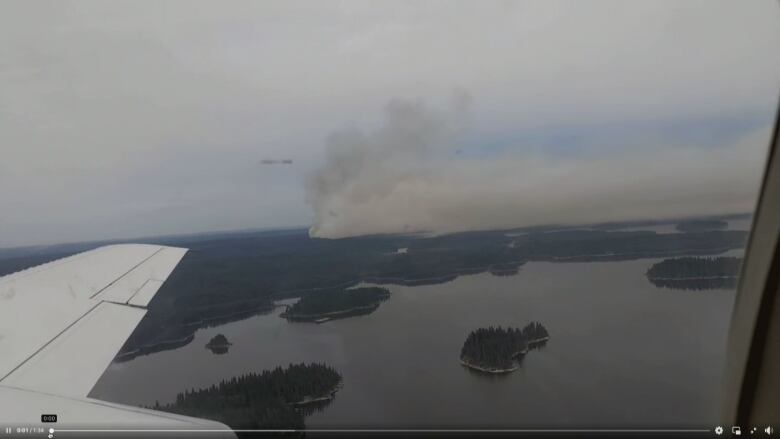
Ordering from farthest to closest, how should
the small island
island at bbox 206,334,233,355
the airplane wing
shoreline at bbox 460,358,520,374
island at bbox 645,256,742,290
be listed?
the small island < island at bbox 206,334,233,355 < shoreline at bbox 460,358,520,374 < island at bbox 645,256,742,290 < the airplane wing

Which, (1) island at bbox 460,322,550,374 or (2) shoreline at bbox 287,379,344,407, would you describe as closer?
(2) shoreline at bbox 287,379,344,407

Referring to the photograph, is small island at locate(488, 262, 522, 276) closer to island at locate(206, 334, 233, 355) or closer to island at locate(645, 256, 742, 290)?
island at locate(645, 256, 742, 290)

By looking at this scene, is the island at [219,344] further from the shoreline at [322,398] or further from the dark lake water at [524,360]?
the shoreline at [322,398]

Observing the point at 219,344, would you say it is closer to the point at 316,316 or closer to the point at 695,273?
the point at 316,316

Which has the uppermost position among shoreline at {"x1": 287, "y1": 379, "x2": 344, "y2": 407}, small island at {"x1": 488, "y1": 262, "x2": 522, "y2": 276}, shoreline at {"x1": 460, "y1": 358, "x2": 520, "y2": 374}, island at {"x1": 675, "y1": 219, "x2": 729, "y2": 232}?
island at {"x1": 675, "y1": 219, "x2": 729, "y2": 232}

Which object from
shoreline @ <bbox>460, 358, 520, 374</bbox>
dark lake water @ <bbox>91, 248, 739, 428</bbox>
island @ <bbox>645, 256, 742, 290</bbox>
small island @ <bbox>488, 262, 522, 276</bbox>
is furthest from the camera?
small island @ <bbox>488, 262, 522, 276</bbox>

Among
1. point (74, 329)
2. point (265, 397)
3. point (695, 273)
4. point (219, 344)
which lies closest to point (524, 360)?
point (695, 273)

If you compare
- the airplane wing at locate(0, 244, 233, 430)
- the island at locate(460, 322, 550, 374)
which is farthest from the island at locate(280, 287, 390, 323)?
the airplane wing at locate(0, 244, 233, 430)
